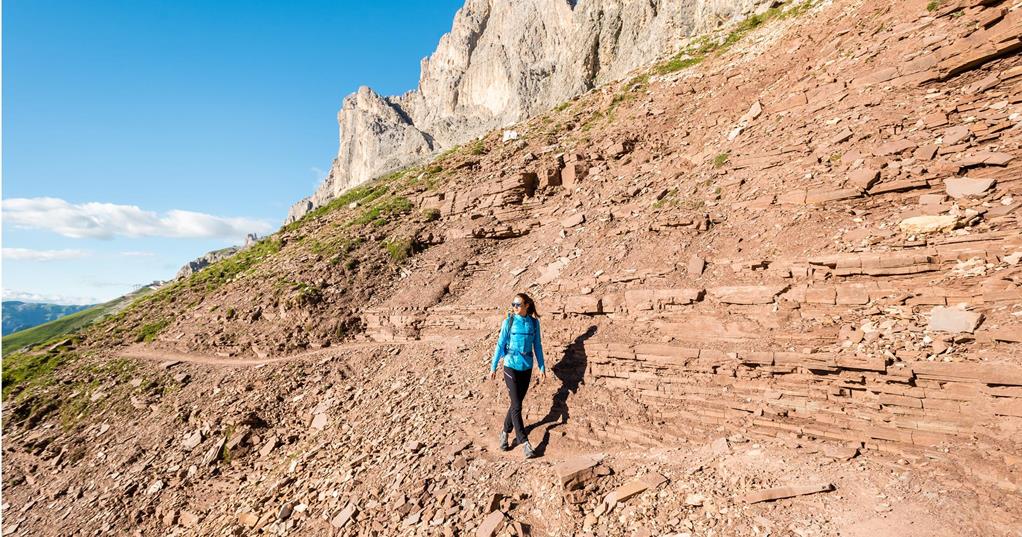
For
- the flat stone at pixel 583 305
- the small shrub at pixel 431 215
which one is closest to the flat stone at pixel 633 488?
the flat stone at pixel 583 305

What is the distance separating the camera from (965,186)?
7363 millimetres

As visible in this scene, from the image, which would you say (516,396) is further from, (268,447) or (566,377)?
(268,447)

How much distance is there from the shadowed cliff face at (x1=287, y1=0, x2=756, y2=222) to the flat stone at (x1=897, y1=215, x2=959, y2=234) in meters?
24.4

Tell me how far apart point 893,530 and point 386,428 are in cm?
762

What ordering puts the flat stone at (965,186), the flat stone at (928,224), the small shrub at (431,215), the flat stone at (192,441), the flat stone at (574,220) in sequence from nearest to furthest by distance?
the flat stone at (928,224)
the flat stone at (965,186)
the flat stone at (192,441)
the flat stone at (574,220)
the small shrub at (431,215)

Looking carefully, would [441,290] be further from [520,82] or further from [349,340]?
[520,82]

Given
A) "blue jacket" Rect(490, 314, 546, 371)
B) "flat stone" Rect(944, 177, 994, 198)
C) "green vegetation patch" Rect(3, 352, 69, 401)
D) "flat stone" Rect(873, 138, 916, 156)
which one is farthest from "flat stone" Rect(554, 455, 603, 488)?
"green vegetation patch" Rect(3, 352, 69, 401)

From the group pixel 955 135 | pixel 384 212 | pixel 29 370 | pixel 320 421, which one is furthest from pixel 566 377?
pixel 29 370

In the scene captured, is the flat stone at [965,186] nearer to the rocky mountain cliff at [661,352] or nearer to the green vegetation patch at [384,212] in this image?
the rocky mountain cliff at [661,352]

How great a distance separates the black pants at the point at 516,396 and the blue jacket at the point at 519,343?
4.2 inches

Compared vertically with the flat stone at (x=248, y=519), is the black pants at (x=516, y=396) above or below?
above

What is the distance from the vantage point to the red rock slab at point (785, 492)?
514cm

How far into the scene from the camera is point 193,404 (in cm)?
1169

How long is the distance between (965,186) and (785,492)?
250 inches
